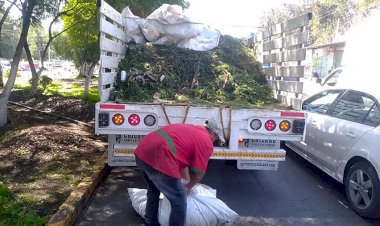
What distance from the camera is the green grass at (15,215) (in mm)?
3480

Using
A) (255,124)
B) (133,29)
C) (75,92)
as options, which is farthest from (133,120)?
(75,92)

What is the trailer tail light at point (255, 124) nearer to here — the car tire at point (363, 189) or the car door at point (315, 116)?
the car tire at point (363, 189)

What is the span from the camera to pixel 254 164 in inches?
181

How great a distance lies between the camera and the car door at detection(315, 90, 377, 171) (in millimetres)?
4758

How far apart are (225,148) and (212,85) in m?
1.39

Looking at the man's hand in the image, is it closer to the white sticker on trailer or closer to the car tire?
the white sticker on trailer

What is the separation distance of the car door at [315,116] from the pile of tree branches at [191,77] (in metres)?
0.83

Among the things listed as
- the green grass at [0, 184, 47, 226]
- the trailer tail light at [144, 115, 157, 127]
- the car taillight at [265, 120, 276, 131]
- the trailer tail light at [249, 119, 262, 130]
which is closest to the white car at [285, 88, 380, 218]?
the car taillight at [265, 120, 276, 131]

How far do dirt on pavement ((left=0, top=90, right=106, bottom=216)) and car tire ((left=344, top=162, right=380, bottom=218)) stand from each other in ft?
11.2

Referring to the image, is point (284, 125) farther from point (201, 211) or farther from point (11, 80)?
point (11, 80)

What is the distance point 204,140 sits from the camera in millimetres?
3094

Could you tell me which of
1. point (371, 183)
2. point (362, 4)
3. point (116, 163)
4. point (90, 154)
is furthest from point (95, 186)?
point (362, 4)

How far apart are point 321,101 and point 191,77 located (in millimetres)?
2199

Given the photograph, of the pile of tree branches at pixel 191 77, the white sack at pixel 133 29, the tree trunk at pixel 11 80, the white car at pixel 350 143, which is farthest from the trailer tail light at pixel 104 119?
the tree trunk at pixel 11 80
